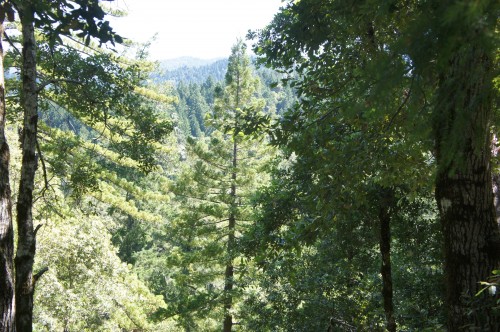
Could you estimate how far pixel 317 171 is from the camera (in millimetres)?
4770

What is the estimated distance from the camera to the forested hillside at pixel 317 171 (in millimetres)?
2102

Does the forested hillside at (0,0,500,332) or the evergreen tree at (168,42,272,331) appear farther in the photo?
the evergreen tree at (168,42,272,331)

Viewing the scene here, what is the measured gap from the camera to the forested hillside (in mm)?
2102

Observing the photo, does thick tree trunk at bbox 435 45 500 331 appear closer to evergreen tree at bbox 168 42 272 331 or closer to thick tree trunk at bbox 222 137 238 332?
thick tree trunk at bbox 222 137 238 332

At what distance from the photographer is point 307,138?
4.54 meters

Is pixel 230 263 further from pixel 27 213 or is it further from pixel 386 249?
pixel 27 213

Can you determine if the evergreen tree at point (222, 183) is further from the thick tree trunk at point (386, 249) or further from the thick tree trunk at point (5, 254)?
the thick tree trunk at point (5, 254)

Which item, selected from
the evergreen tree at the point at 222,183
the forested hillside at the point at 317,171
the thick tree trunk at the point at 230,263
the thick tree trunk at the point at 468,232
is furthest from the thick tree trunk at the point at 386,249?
the evergreen tree at the point at 222,183

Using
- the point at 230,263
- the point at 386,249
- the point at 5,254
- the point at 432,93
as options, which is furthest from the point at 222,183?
the point at 432,93

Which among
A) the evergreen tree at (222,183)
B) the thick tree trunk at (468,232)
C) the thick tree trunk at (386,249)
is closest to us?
the thick tree trunk at (468,232)

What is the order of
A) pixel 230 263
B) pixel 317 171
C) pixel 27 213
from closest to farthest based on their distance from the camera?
pixel 317 171 → pixel 27 213 → pixel 230 263

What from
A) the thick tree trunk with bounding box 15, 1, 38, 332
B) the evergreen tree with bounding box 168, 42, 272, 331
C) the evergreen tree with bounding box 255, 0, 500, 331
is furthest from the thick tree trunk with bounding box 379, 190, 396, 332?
the evergreen tree with bounding box 168, 42, 272, 331

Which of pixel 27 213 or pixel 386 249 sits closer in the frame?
pixel 27 213

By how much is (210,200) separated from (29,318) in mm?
9442
